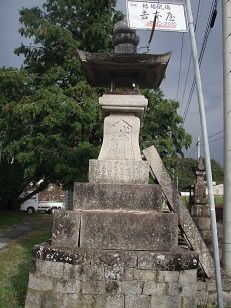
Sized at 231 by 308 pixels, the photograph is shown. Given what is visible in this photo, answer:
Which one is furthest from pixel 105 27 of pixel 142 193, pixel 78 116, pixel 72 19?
pixel 142 193

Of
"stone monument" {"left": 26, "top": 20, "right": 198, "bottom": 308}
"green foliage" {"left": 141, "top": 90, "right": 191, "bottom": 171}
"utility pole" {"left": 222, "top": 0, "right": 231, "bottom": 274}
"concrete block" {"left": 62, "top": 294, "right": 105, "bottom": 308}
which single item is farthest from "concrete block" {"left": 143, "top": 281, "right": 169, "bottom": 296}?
"green foliage" {"left": 141, "top": 90, "right": 191, "bottom": 171}

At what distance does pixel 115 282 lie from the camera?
5.62 meters

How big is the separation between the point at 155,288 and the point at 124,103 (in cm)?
287

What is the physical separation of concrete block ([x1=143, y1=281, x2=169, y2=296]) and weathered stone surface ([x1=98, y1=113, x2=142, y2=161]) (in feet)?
6.42

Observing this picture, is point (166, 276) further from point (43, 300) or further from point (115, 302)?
point (43, 300)

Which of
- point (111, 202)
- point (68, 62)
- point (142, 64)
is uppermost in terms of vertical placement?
point (68, 62)

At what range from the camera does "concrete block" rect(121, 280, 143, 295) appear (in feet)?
18.4

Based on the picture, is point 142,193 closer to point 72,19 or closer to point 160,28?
point 160,28

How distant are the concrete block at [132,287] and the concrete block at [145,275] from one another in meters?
0.06

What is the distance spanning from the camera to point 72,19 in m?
18.2

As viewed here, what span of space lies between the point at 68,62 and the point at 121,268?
41.9 ft

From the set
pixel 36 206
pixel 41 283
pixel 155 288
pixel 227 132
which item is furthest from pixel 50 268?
pixel 36 206

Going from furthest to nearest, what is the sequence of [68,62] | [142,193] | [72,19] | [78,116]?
[72,19] < [68,62] < [78,116] < [142,193]

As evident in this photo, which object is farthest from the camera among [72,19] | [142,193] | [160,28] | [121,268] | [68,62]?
[72,19]
